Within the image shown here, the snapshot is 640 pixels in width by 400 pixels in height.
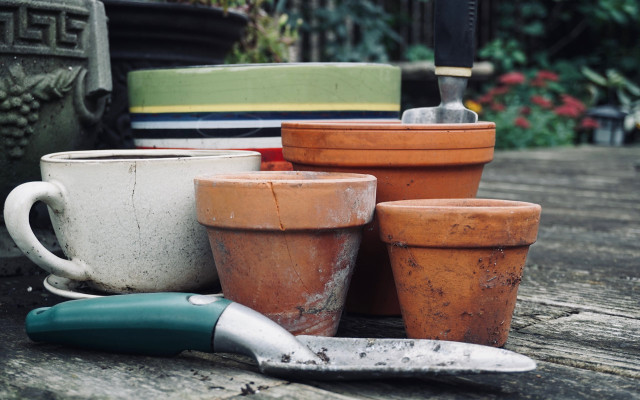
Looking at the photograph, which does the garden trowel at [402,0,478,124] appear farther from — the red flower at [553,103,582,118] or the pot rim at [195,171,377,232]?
the red flower at [553,103,582,118]

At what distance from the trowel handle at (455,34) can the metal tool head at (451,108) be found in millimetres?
17

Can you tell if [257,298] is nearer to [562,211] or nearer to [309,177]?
[309,177]

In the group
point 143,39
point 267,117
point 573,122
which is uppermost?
point 143,39

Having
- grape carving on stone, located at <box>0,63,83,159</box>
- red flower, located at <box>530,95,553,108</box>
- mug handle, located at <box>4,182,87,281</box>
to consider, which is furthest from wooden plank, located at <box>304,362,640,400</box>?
red flower, located at <box>530,95,553,108</box>

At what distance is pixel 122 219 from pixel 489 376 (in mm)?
449

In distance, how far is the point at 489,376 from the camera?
2.32 feet

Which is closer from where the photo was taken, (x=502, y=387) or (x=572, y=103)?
(x=502, y=387)

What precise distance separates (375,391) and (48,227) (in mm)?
696

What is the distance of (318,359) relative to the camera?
708mm

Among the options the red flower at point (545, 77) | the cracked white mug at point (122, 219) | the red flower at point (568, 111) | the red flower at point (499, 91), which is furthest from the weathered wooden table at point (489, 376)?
the red flower at point (545, 77)

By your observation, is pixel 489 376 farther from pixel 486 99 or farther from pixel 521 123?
pixel 486 99

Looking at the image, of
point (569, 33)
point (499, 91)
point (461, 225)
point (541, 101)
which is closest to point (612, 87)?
point (569, 33)

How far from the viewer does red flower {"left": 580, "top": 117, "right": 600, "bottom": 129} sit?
529 centimetres

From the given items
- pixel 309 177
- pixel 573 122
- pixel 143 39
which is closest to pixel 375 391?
pixel 309 177
